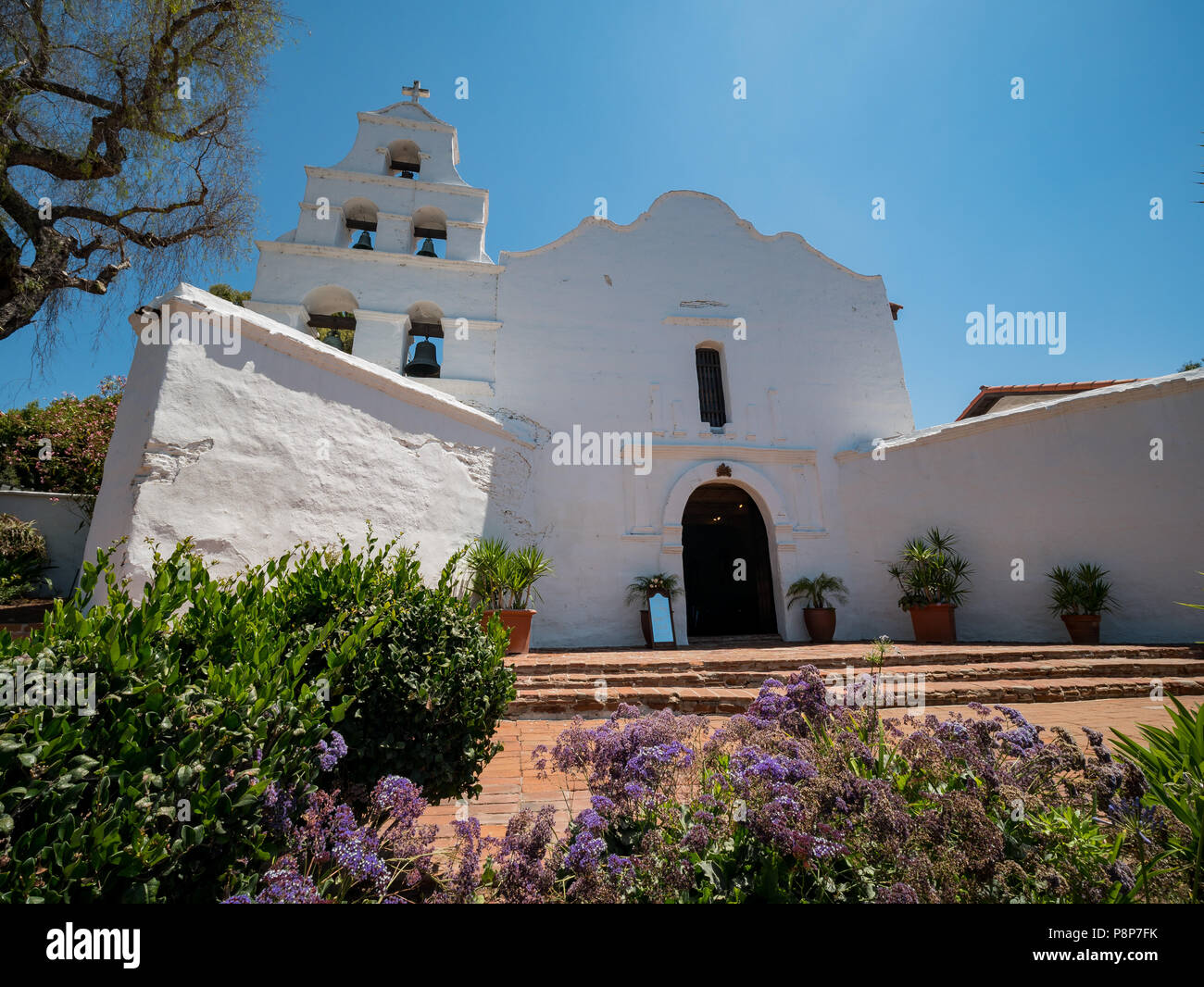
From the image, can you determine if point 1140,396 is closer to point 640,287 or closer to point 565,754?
point 640,287

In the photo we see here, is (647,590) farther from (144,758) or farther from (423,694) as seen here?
(144,758)

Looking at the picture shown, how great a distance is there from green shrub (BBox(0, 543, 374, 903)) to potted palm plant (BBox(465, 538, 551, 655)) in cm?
564

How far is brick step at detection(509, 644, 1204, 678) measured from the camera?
662 cm

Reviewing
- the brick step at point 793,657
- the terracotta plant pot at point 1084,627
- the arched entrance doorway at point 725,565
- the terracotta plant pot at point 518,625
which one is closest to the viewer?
the brick step at point 793,657

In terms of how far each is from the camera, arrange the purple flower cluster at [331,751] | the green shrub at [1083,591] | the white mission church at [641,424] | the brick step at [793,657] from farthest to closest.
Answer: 1. the green shrub at [1083,591]
2. the white mission church at [641,424]
3. the brick step at [793,657]
4. the purple flower cluster at [331,751]

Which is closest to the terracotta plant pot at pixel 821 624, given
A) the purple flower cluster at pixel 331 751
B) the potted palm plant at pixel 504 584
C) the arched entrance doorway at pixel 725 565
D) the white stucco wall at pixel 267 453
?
the arched entrance doorway at pixel 725 565

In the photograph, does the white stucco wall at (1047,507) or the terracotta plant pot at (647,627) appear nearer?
the white stucco wall at (1047,507)

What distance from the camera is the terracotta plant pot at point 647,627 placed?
9.26 meters

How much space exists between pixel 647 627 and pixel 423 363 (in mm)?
6186

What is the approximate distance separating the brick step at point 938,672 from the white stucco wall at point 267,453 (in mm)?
3008

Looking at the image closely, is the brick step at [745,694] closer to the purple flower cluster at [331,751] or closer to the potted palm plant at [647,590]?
the potted palm plant at [647,590]

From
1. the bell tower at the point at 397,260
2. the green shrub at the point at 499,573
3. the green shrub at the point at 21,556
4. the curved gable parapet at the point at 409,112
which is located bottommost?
the green shrub at the point at 499,573

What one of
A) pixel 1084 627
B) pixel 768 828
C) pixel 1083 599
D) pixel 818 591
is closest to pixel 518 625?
pixel 818 591

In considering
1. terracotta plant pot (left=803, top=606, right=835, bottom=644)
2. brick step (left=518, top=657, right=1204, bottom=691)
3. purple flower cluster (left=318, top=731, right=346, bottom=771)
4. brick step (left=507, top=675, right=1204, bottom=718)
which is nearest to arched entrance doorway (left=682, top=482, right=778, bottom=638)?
terracotta plant pot (left=803, top=606, right=835, bottom=644)
